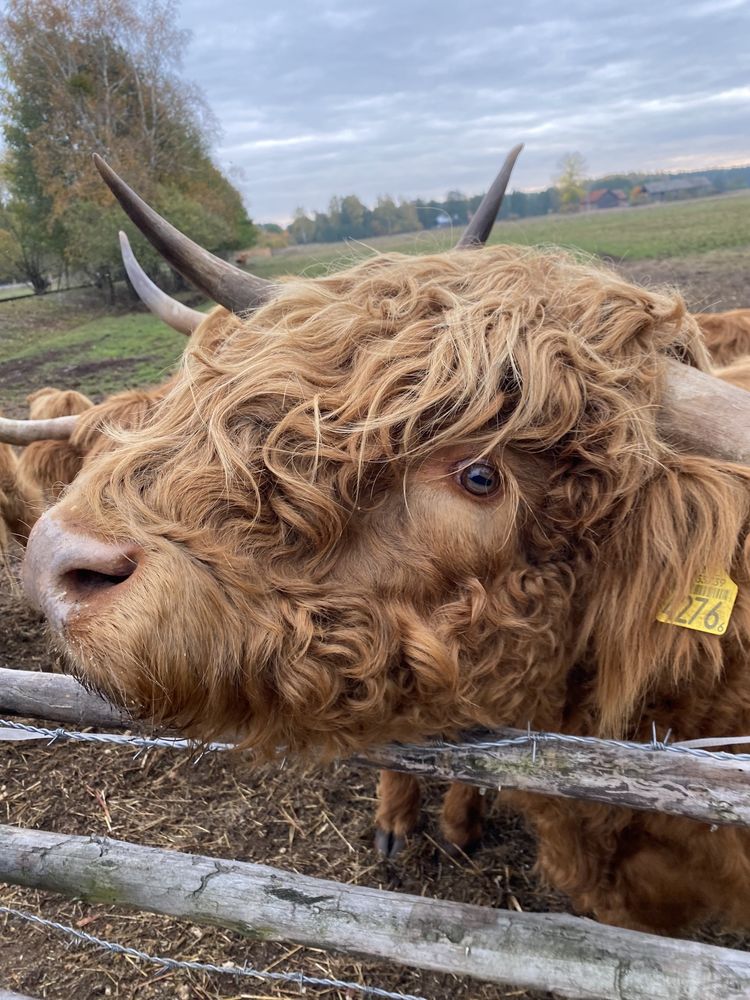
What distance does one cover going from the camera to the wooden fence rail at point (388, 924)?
1.54 metres

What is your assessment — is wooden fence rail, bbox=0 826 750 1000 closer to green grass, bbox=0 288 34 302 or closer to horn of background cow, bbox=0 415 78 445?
horn of background cow, bbox=0 415 78 445

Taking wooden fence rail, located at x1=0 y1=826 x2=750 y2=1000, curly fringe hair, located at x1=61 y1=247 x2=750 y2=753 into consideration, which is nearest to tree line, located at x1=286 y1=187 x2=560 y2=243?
curly fringe hair, located at x1=61 y1=247 x2=750 y2=753

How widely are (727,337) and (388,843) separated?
365cm

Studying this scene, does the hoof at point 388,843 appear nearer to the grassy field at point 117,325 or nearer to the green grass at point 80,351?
the grassy field at point 117,325

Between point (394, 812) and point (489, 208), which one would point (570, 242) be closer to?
point (489, 208)

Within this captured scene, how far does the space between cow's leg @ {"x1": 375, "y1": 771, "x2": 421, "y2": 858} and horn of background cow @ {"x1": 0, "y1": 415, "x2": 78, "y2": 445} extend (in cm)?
265

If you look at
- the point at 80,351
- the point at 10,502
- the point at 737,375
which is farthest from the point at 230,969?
the point at 80,351

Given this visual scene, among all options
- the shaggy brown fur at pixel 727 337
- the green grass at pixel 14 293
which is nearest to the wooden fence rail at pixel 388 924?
the shaggy brown fur at pixel 727 337

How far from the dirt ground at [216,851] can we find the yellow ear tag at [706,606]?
47.7 inches

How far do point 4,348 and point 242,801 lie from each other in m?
5.45

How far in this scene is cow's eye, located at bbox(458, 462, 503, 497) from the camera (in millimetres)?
1519

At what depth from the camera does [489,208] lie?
112 inches

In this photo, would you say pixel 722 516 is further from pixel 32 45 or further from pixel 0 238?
pixel 32 45

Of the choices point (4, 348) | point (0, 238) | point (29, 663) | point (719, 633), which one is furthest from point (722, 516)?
point (4, 348)
